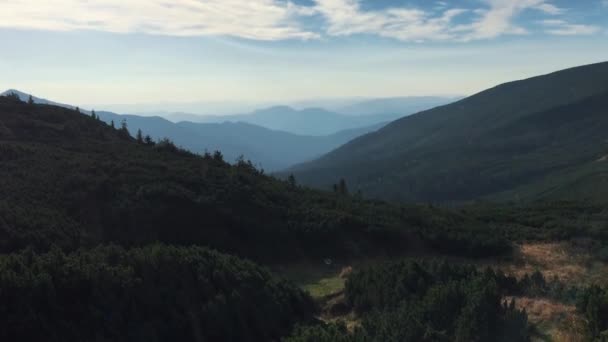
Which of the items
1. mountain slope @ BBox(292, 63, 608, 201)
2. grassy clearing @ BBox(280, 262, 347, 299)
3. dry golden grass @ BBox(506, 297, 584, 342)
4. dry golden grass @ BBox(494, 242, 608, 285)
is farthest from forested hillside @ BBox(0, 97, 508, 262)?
mountain slope @ BBox(292, 63, 608, 201)

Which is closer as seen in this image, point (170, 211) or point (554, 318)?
point (554, 318)

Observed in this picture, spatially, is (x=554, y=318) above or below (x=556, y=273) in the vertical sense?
above

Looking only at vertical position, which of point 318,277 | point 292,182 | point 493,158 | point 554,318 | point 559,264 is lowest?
point 318,277

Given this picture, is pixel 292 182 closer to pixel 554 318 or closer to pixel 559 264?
pixel 559 264

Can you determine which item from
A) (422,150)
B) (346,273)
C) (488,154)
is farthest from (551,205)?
(422,150)

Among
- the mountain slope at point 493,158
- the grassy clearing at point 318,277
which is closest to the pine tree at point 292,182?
the grassy clearing at point 318,277

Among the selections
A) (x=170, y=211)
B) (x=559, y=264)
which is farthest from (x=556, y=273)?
(x=170, y=211)

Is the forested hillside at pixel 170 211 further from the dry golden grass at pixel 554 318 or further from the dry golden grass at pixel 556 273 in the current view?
the dry golden grass at pixel 554 318

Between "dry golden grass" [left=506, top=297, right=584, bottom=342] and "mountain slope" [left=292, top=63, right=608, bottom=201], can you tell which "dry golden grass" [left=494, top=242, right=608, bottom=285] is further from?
"mountain slope" [left=292, top=63, right=608, bottom=201]

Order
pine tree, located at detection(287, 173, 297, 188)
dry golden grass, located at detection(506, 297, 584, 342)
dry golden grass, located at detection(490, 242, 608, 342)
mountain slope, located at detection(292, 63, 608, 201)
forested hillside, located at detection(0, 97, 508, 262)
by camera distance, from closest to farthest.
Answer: dry golden grass, located at detection(506, 297, 584, 342), dry golden grass, located at detection(490, 242, 608, 342), forested hillside, located at detection(0, 97, 508, 262), pine tree, located at detection(287, 173, 297, 188), mountain slope, located at detection(292, 63, 608, 201)

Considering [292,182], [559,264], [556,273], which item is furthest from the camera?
[292,182]

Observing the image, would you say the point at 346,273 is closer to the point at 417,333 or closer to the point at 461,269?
the point at 461,269
